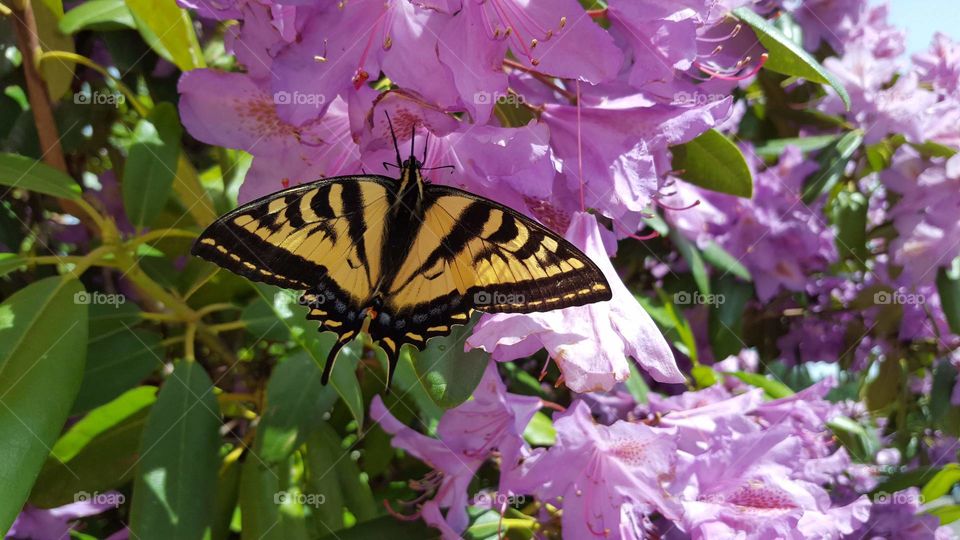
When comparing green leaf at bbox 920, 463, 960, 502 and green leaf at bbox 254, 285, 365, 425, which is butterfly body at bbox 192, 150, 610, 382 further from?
green leaf at bbox 920, 463, 960, 502

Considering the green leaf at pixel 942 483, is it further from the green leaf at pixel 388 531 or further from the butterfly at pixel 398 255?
the butterfly at pixel 398 255

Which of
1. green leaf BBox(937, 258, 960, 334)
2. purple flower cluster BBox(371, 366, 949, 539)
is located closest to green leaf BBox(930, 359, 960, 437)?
green leaf BBox(937, 258, 960, 334)

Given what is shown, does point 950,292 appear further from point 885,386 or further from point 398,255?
point 398,255

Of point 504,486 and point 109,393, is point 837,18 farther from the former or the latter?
point 109,393

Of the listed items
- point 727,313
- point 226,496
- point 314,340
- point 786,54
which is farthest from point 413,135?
point 727,313

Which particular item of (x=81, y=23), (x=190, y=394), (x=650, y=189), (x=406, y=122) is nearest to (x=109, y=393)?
(x=190, y=394)

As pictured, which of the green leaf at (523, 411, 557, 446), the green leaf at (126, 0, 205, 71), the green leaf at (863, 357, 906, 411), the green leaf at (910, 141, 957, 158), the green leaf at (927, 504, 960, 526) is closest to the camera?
the green leaf at (126, 0, 205, 71)
